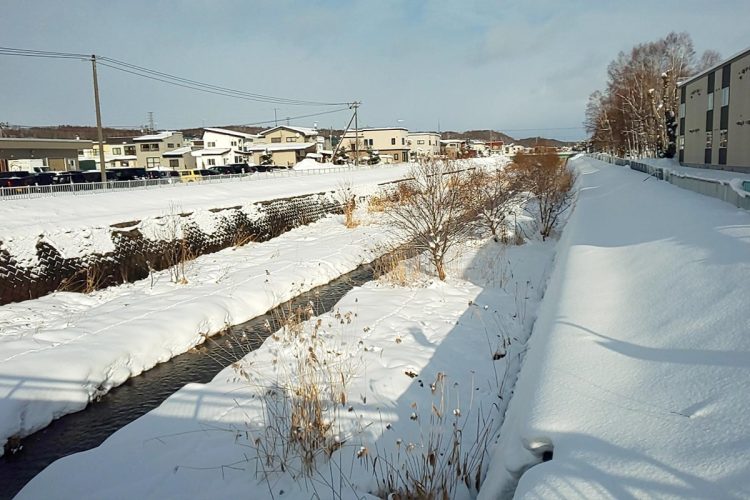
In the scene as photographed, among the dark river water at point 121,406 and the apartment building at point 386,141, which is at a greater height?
the apartment building at point 386,141

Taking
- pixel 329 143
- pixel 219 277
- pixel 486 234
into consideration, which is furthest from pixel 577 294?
pixel 329 143

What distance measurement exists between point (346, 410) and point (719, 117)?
37.4 m

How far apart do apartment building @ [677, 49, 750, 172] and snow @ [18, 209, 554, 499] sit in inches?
1079

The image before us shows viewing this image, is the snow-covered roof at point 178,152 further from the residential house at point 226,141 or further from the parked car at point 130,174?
the parked car at point 130,174

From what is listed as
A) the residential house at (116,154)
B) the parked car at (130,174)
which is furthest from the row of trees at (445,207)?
the residential house at (116,154)

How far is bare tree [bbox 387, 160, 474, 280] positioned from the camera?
43.0 ft

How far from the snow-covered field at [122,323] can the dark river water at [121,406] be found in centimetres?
21

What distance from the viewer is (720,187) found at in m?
14.3

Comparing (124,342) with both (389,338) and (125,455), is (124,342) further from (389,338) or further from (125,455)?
(389,338)

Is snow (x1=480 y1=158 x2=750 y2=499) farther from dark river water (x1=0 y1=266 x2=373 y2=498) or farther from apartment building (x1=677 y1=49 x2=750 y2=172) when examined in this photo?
apartment building (x1=677 y1=49 x2=750 y2=172)

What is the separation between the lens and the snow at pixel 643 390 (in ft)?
9.36

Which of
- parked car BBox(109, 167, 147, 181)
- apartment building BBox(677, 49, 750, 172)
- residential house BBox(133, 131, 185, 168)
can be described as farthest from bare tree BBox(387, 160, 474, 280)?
residential house BBox(133, 131, 185, 168)

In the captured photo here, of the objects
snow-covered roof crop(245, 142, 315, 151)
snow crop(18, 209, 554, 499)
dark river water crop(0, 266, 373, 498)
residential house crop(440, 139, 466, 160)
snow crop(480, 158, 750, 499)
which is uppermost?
snow-covered roof crop(245, 142, 315, 151)

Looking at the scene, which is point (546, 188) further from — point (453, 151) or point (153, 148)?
point (153, 148)
